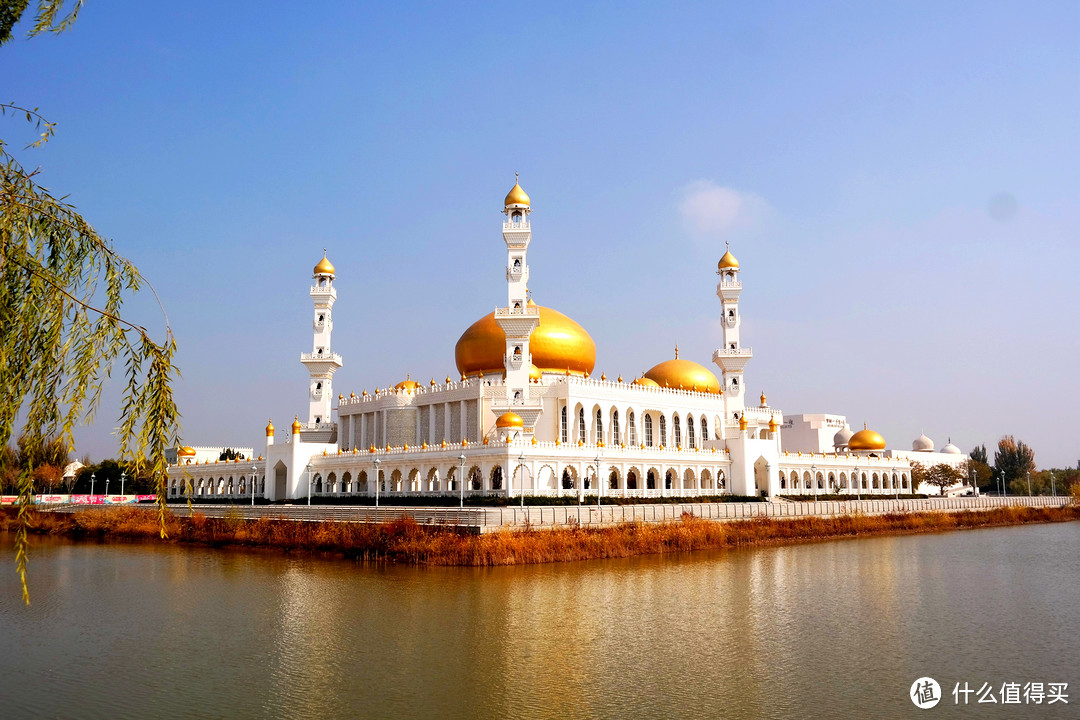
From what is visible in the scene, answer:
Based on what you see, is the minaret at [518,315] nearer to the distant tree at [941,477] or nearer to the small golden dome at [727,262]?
the small golden dome at [727,262]

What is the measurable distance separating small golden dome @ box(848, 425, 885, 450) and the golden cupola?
11984mm

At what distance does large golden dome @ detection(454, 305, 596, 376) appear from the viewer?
51.2 metres

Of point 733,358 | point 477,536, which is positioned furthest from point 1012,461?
point 477,536

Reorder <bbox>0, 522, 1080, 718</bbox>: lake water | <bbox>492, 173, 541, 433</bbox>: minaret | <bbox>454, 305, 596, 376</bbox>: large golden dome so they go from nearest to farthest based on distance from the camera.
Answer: <bbox>0, 522, 1080, 718</bbox>: lake water, <bbox>492, 173, 541, 433</bbox>: minaret, <bbox>454, 305, 596, 376</bbox>: large golden dome

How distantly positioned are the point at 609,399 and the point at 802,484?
14.9m

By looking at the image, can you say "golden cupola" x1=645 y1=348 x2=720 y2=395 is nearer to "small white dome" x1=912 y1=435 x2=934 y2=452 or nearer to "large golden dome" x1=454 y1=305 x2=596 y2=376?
"large golden dome" x1=454 y1=305 x2=596 y2=376

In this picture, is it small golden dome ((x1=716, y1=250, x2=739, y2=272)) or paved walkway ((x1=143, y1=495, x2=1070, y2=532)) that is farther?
small golden dome ((x1=716, y1=250, x2=739, y2=272))

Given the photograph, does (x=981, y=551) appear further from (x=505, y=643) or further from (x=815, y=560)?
(x=505, y=643)

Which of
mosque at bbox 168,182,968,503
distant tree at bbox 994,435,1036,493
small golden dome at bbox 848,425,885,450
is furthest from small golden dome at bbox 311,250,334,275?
distant tree at bbox 994,435,1036,493

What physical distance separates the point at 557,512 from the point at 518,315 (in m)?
13.6

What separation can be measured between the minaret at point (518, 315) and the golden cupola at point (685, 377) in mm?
15803

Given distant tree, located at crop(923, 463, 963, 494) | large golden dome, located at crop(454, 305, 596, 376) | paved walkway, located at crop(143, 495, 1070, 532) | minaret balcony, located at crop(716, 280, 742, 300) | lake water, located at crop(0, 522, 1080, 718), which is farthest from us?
distant tree, located at crop(923, 463, 963, 494)

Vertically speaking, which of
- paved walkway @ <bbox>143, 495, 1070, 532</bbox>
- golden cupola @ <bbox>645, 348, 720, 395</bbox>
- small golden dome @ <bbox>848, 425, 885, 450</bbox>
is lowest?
paved walkway @ <bbox>143, 495, 1070, 532</bbox>

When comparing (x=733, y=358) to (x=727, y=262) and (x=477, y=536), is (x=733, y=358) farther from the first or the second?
(x=477, y=536)
